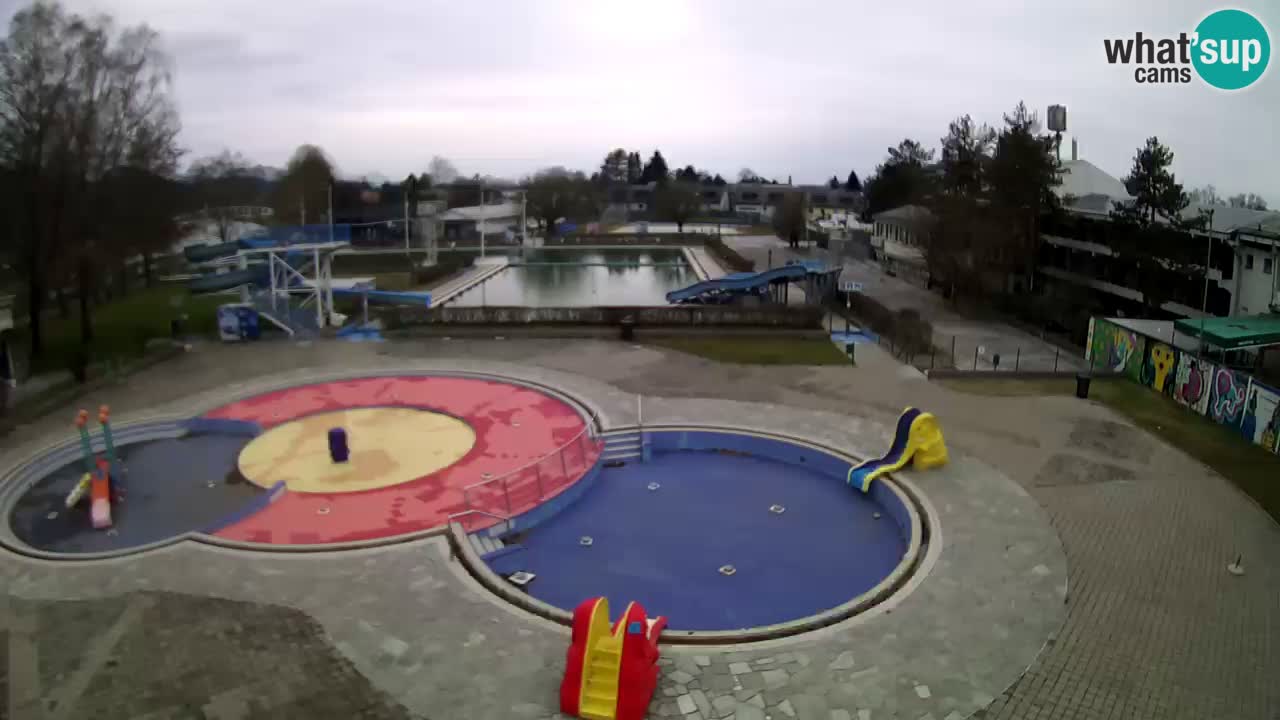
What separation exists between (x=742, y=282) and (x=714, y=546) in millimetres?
22061

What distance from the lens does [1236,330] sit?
874 inches

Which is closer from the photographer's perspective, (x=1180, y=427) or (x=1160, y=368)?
(x=1180, y=427)

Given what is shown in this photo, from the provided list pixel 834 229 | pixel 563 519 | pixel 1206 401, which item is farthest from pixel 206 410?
pixel 834 229

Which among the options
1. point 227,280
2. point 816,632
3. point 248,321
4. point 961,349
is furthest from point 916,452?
point 227,280

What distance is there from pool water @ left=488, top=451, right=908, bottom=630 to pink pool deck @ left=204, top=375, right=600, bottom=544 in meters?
0.99

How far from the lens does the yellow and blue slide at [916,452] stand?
17.5 metres

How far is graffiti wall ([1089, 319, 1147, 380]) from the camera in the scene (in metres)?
24.7

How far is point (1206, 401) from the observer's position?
69.7 feet

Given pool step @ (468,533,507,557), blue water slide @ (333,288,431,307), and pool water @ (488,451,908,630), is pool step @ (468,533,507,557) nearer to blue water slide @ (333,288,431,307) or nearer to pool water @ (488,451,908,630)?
pool water @ (488,451,908,630)

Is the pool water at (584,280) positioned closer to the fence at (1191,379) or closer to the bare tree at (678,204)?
the fence at (1191,379)

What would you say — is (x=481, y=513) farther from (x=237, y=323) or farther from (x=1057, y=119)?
(x=1057, y=119)

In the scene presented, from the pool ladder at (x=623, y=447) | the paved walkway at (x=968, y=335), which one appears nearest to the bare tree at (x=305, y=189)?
the paved walkway at (x=968, y=335)

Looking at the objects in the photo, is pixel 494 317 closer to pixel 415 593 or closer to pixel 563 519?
pixel 563 519

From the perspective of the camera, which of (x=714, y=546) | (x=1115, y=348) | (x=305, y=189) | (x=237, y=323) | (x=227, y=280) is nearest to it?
(x=714, y=546)
